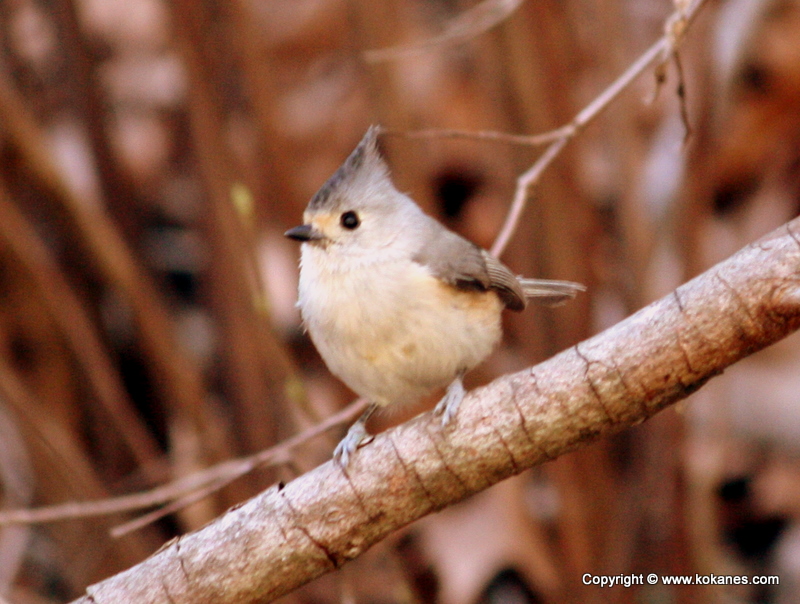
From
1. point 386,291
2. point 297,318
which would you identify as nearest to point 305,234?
point 386,291

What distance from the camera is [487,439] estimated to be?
1.66 meters

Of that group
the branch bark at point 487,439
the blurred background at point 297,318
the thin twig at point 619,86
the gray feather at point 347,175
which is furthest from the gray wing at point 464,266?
the branch bark at point 487,439

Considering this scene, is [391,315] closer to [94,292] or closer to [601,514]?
[601,514]

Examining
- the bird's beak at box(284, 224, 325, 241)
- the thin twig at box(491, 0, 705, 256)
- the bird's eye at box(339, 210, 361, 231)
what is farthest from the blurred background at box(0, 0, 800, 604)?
the thin twig at box(491, 0, 705, 256)

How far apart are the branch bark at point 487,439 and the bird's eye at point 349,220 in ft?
2.42

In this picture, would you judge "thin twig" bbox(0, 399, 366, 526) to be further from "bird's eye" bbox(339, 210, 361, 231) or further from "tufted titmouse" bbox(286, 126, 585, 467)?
"bird's eye" bbox(339, 210, 361, 231)

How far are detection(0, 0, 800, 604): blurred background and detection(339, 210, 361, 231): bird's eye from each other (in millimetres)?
262

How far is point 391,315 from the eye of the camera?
2135mm

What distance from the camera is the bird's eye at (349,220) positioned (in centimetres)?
235

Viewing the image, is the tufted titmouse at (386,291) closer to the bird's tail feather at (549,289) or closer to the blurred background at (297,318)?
the bird's tail feather at (549,289)

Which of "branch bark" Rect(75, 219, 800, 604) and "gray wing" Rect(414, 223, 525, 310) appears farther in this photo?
"gray wing" Rect(414, 223, 525, 310)

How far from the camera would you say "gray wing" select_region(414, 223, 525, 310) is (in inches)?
90.1

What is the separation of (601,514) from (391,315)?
1.40m

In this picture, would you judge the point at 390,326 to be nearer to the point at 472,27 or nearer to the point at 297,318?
the point at 472,27
